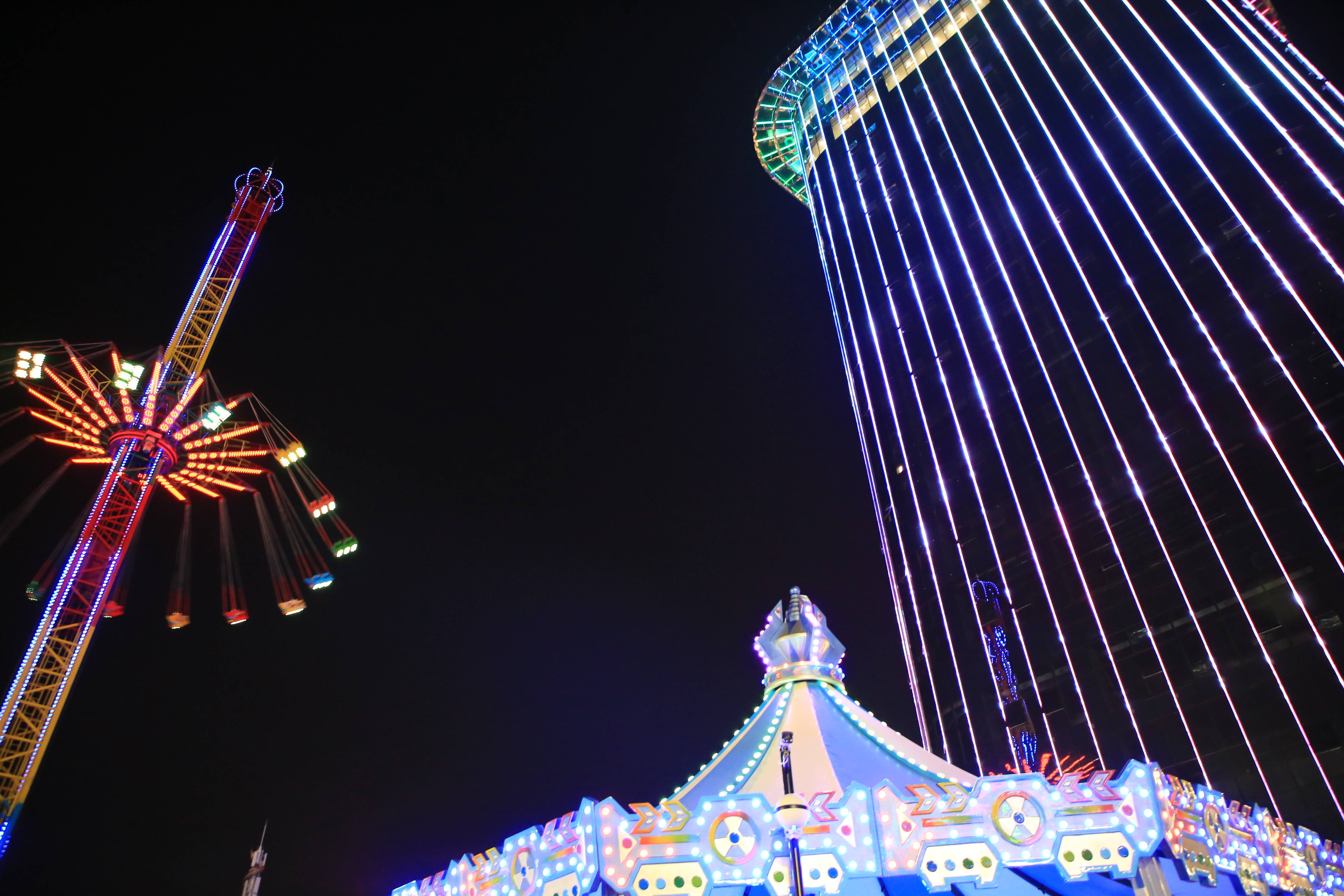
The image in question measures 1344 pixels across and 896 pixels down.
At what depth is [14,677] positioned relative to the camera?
1795 centimetres

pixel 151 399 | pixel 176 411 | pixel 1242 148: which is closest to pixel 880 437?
pixel 1242 148

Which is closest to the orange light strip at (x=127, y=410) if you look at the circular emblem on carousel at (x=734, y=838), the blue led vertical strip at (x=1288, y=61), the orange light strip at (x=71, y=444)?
the orange light strip at (x=71, y=444)

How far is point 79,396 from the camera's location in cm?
1806

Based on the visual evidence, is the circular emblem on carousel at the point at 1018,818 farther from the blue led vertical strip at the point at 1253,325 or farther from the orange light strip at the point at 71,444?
the orange light strip at the point at 71,444

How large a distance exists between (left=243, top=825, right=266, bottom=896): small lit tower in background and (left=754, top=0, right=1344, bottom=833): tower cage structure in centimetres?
1644

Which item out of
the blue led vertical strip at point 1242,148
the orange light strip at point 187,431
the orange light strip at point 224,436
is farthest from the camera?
the orange light strip at point 224,436

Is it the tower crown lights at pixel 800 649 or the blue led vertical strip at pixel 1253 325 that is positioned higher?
the blue led vertical strip at pixel 1253 325

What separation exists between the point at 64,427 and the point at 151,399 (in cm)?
171

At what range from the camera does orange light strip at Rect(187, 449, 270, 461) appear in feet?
64.4

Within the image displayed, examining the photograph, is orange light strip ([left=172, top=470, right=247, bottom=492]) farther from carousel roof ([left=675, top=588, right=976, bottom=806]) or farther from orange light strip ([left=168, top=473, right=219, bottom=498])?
carousel roof ([left=675, top=588, right=976, bottom=806])

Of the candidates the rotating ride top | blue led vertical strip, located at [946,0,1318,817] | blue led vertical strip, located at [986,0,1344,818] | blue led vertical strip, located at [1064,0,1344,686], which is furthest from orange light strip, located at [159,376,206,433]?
blue led vertical strip, located at [1064,0,1344,686]

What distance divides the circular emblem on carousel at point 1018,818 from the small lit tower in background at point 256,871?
65.9ft

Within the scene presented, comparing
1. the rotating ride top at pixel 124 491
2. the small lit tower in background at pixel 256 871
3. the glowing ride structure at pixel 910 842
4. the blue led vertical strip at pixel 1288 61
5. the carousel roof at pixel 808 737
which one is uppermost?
the blue led vertical strip at pixel 1288 61

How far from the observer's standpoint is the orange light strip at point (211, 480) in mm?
19844
